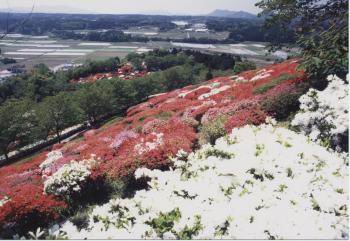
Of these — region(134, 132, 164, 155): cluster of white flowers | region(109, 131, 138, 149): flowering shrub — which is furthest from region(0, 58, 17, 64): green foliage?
region(134, 132, 164, 155): cluster of white flowers

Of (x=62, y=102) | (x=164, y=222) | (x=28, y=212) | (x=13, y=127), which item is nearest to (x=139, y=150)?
(x=28, y=212)

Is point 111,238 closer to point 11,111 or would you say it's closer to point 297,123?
point 297,123

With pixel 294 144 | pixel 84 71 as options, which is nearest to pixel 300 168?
pixel 294 144

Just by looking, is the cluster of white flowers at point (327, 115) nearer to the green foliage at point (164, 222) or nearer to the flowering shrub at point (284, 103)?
the flowering shrub at point (284, 103)

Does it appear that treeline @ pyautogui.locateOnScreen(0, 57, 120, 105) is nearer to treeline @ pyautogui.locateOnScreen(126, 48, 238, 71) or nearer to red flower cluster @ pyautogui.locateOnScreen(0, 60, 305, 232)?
treeline @ pyautogui.locateOnScreen(126, 48, 238, 71)

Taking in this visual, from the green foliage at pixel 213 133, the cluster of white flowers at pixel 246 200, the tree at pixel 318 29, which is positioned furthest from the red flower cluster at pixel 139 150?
the cluster of white flowers at pixel 246 200

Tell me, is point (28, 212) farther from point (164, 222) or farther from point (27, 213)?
point (164, 222)
